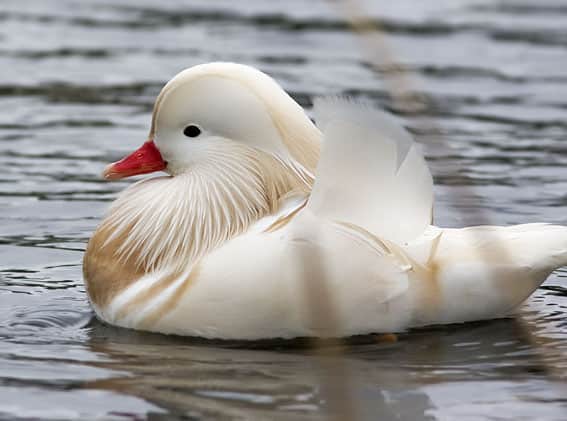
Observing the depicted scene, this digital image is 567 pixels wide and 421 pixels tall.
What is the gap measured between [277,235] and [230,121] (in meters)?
0.61

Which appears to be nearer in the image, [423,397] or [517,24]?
[423,397]

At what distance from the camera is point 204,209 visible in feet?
20.3

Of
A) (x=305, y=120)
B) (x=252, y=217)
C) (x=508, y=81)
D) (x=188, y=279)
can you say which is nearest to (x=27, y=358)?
(x=188, y=279)

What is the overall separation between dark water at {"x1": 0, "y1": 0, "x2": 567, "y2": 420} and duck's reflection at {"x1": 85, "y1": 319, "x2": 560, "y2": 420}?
0.01m

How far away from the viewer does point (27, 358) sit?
5719 millimetres

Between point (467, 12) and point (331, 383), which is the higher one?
point (467, 12)

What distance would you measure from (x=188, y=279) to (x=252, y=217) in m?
0.43

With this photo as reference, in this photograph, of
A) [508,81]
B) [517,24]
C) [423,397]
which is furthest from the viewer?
[517,24]

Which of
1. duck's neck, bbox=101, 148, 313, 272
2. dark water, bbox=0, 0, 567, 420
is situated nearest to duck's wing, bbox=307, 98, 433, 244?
dark water, bbox=0, 0, 567, 420

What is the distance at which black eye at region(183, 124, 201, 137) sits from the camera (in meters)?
6.20

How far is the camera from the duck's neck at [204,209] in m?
6.08

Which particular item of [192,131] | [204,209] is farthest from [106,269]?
[192,131]

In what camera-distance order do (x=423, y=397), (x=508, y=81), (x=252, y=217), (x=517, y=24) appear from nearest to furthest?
(x=423, y=397) < (x=252, y=217) < (x=508, y=81) < (x=517, y=24)

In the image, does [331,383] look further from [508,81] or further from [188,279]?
[508,81]
